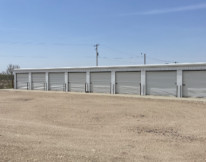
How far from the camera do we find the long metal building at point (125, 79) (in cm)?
2014

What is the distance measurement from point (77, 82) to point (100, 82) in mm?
3246

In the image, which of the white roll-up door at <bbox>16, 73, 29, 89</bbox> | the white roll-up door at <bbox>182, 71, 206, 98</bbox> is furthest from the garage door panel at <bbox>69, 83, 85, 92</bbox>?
the white roll-up door at <bbox>182, 71, 206, 98</bbox>

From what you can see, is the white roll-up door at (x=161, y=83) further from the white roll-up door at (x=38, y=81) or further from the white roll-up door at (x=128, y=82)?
the white roll-up door at (x=38, y=81)

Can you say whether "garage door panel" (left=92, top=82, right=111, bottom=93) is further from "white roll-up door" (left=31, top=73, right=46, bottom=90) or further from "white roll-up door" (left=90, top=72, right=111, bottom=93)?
"white roll-up door" (left=31, top=73, right=46, bottom=90)

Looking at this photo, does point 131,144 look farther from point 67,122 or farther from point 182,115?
point 182,115

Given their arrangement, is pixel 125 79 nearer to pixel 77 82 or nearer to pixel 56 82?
pixel 77 82

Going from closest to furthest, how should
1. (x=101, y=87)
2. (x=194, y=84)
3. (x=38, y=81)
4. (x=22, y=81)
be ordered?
(x=194, y=84), (x=101, y=87), (x=38, y=81), (x=22, y=81)

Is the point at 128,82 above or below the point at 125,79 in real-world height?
below

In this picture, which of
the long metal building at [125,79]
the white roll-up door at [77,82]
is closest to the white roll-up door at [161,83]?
the long metal building at [125,79]

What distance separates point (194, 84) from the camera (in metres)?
20.0

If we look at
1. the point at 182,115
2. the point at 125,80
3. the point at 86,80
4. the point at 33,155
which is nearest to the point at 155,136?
the point at 33,155

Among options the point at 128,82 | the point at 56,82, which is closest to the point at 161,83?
the point at 128,82

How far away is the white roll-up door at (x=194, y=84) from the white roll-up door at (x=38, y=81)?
1754 cm

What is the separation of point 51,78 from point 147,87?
13.0m
